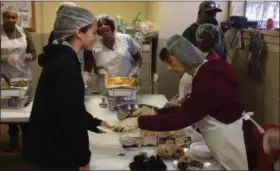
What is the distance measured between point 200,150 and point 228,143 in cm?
21

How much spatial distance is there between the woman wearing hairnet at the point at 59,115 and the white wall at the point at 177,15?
187 centimetres

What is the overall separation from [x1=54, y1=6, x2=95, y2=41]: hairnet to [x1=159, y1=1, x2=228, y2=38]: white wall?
1828 millimetres

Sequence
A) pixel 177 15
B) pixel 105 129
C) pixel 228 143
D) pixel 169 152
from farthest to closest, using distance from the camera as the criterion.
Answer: pixel 177 15, pixel 105 129, pixel 169 152, pixel 228 143

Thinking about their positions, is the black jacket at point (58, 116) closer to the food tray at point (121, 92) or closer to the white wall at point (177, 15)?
the food tray at point (121, 92)

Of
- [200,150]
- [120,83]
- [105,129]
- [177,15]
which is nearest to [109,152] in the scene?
[105,129]

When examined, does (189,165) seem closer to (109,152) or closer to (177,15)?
(109,152)

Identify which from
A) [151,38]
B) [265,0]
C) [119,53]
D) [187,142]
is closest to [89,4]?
[151,38]

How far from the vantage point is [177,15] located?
120 inches

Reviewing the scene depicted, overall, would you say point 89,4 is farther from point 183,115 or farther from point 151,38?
point 183,115

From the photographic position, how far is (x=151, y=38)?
10.4ft

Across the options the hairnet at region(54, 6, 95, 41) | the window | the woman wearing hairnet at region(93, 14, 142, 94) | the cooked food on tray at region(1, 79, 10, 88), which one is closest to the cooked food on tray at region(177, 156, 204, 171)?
the hairnet at region(54, 6, 95, 41)

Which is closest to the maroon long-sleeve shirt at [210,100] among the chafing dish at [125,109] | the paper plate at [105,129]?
the paper plate at [105,129]

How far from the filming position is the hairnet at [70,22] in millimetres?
1267

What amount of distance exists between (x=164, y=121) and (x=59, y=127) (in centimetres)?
37
